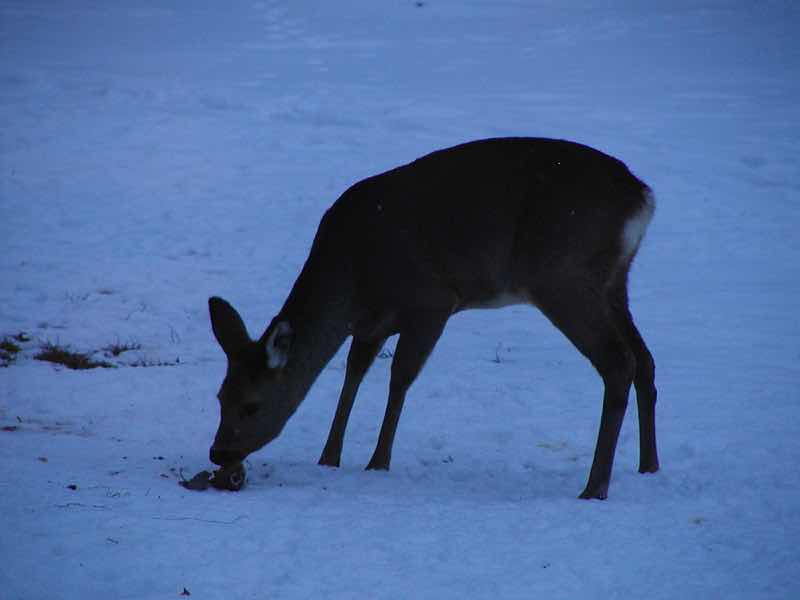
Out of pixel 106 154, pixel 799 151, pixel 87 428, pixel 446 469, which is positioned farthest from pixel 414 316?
pixel 799 151

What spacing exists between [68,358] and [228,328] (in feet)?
10.0

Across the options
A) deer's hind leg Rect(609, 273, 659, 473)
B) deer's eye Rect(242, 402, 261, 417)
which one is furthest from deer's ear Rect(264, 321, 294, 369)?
deer's hind leg Rect(609, 273, 659, 473)

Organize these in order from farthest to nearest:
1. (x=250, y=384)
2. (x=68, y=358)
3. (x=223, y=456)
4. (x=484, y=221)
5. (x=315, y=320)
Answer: (x=68, y=358) < (x=315, y=320) < (x=484, y=221) < (x=250, y=384) < (x=223, y=456)

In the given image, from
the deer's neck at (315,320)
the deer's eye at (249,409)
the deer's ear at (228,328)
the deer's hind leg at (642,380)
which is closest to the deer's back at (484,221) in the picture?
the deer's neck at (315,320)

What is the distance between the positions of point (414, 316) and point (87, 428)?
2.54 m

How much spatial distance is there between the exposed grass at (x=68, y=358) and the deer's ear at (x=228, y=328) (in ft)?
9.00

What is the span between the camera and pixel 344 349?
997 cm

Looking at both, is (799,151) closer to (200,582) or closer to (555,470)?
(555,470)

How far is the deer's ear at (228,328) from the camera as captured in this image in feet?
21.0

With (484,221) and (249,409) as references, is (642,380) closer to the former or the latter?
(484,221)

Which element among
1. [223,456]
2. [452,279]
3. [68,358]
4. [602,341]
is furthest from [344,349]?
[602,341]

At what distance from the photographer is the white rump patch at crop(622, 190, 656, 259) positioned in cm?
629

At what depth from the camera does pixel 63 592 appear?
4.36m

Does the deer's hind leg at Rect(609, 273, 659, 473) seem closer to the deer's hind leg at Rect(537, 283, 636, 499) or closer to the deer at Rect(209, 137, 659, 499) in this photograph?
the deer at Rect(209, 137, 659, 499)
